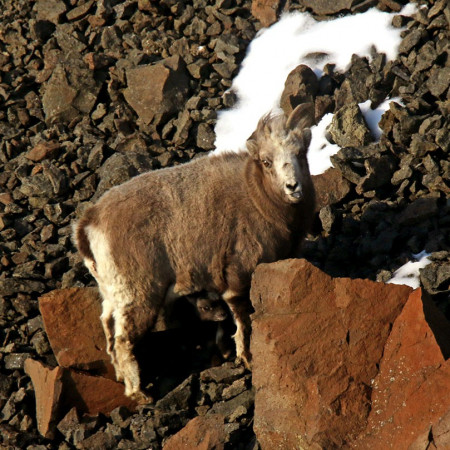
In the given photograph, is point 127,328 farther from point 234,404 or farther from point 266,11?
point 266,11

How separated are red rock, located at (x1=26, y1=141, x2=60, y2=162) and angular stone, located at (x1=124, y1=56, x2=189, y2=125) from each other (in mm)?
1671

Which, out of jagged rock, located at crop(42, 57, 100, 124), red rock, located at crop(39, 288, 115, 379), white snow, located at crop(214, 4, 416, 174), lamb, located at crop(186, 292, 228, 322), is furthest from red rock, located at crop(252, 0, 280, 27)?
red rock, located at crop(39, 288, 115, 379)

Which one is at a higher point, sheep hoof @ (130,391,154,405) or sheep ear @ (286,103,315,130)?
sheep ear @ (286,103,315,130)

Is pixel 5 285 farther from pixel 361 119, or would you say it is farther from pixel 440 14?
pixel 440 14

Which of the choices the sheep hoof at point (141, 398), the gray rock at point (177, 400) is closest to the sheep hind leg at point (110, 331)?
the sheep hoof at point (141, 398)

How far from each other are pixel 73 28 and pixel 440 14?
25.1 ft

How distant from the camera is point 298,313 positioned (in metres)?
9.44

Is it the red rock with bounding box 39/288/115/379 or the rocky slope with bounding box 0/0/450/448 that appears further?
the red rock with bounding box 39/288/115/379

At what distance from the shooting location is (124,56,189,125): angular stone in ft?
52.4

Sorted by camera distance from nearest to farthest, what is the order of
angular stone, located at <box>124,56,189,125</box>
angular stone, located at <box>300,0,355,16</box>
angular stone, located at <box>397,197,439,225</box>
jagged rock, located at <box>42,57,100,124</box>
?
1. angular stone, located at <box>397,197,439,225</box>
2. angular stone, located at <box>124,56,189,125</box>
3. angular stone, located at <box>300,0,355,16</box>
4. jagged rock, located at <box>42,57,100,124</box>

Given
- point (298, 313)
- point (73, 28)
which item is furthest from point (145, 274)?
point (73, 28)

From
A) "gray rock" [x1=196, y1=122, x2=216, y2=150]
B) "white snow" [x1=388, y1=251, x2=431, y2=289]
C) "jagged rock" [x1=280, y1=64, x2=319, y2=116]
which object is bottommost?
"white snow" [x1=388, y1=251, x2=431, y2=289]

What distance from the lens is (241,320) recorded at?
37.0 ft

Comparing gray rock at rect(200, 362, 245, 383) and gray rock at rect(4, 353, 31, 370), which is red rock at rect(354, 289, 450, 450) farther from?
gray rock at rect(4, 353, 31, 370)
